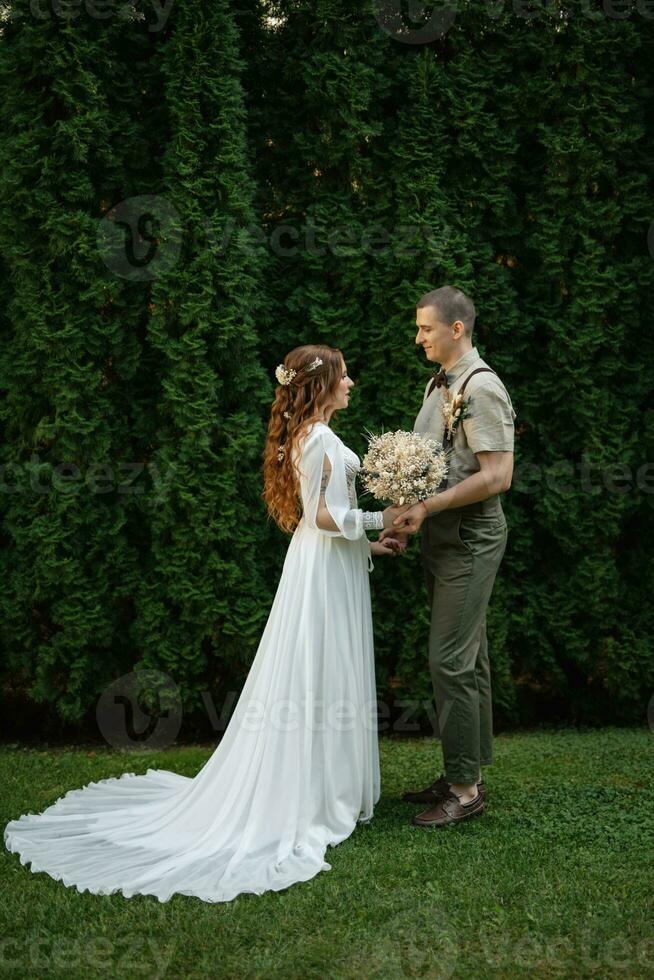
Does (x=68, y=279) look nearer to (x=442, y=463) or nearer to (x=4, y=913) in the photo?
(x=442, y=463)

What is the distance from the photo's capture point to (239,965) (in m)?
3.12

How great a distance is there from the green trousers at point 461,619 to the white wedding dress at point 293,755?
35 centimetres

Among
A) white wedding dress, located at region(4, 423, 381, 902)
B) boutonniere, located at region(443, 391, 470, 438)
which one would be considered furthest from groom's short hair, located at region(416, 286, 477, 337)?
white wedding dress, located at region(4, 423, 381, 902)

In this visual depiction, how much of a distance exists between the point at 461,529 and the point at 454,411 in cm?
57

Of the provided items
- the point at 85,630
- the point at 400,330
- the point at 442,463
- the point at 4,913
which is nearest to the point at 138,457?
the point at 85,630

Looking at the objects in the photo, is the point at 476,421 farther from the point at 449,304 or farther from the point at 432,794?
the point at 432,794

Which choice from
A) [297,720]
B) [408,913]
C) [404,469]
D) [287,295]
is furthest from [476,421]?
[287,295]

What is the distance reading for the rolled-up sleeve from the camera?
14.1 feet

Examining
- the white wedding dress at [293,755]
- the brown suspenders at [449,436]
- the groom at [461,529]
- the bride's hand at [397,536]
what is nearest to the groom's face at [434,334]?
the groom at [461,529]

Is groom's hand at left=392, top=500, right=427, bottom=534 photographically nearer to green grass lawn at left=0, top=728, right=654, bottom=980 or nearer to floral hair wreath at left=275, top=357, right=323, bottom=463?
floral hair wreath at left=275, top=357, right=323, bottom=463

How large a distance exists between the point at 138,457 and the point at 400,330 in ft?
6.19

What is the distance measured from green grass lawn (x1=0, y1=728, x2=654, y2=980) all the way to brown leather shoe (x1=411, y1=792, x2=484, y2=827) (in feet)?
0.18

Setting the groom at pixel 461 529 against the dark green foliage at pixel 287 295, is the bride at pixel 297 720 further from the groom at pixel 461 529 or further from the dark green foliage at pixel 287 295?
the dark green foliage at pixel 287 295

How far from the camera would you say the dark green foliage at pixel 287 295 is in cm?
565
